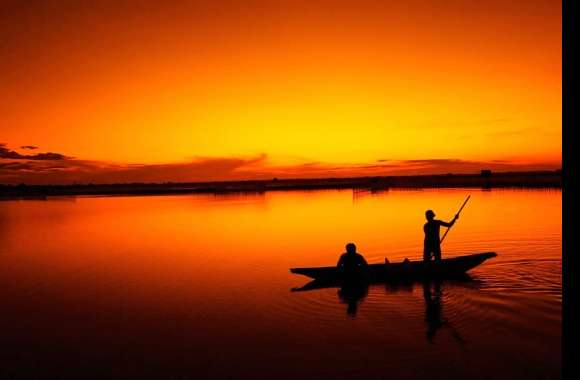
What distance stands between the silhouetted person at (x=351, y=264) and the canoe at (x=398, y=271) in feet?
0.41

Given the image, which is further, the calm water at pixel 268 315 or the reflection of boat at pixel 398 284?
the reflection of boat at pixel 398 284

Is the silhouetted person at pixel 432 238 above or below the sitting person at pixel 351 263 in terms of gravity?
above

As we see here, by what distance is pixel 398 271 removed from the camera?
45.7 ft

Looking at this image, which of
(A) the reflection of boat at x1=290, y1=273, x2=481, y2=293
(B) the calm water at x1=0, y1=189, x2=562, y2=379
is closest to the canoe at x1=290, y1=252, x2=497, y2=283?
(A) the reflection of boat at x1=290, y1=273, x2=481, y2=293

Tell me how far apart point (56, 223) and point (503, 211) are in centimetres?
3540

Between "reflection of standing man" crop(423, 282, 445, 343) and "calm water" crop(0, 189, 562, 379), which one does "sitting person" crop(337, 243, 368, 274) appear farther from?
"reflection of standing man" crop(423, 282, 445, 343)

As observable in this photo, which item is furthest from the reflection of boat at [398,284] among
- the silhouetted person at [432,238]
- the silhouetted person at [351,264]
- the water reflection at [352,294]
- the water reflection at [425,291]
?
the silhouetted person at [432,238]

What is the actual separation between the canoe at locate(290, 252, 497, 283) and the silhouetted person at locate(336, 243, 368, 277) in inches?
4.9

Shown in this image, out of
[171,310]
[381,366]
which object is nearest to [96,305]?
[171,310]

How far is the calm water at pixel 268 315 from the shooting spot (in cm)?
849

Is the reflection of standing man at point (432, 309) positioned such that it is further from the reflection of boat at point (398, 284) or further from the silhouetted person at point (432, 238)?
the silhouetted person at point (432, 238)

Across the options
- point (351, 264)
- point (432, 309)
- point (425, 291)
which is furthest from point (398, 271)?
point (432, 309)

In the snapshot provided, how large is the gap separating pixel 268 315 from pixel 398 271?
4654mm
